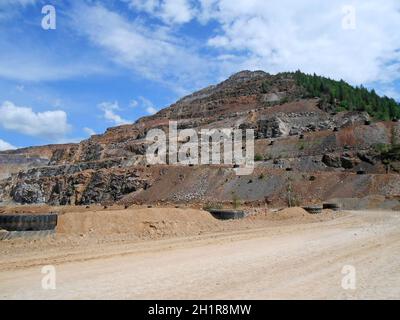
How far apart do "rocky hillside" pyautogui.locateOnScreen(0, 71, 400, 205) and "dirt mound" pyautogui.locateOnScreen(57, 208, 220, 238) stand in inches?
1085

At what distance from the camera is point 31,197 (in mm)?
82188

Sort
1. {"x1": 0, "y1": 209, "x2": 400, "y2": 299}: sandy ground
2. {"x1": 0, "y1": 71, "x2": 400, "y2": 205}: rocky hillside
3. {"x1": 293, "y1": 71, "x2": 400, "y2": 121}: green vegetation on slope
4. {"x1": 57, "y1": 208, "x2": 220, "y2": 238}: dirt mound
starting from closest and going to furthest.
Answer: {"x1": 0, "y1": 209, "x2": 400, "y2": 299}: sandy ground, {"x1": 57, "y1": 208, "x2": 220, "y2": 238}: dirt mound, {"x1": 0, "y1": 71, "x2": 400, "y2": 205}: rocky hillside, {"x1": 293, "y1": 71, "x2": 400, "y2": 121}: green vegetation on slope

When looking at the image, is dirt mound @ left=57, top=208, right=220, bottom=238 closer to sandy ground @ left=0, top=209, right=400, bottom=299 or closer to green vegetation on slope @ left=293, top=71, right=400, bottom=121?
sandy ground @ left=0, top=209, right=400, bottom=299

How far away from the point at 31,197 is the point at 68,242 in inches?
2804

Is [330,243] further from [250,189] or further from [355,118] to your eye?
[355,118]

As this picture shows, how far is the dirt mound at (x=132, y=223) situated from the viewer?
1888 cm

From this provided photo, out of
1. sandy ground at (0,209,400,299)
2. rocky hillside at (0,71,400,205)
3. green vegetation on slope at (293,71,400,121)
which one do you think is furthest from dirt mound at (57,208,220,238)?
green vegetation on slope at (293,71,400,121)

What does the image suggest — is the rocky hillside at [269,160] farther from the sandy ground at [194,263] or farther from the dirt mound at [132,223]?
the sandy ground at [194,263]

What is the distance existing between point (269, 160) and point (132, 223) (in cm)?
4662

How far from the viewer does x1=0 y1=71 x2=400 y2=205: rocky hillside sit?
52.2 m

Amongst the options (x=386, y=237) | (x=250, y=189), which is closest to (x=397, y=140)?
(x=250, y=189)

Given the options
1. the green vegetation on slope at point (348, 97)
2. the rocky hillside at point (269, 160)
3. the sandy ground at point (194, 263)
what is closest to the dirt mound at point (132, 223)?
the sandy ground at point (194, 263)

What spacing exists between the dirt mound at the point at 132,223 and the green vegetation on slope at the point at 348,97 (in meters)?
67.3

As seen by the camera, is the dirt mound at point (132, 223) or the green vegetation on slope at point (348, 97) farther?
the green vegetation on slope at point (348, 97)
